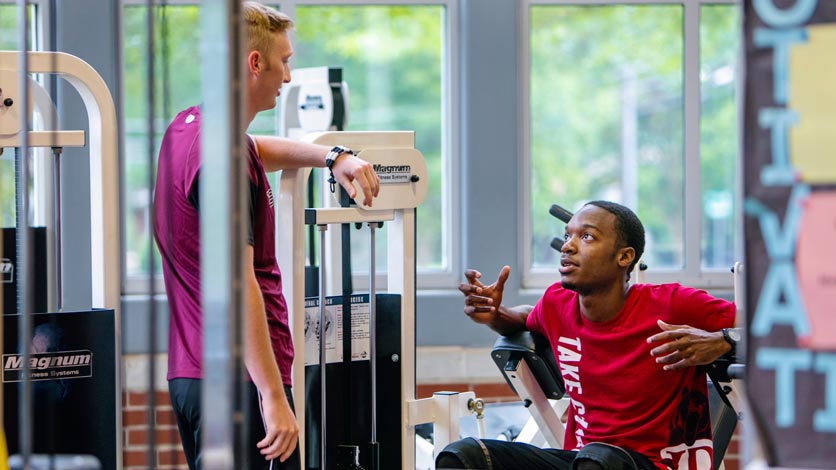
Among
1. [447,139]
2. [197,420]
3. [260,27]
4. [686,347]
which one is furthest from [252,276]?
[447,139]

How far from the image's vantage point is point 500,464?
232cm

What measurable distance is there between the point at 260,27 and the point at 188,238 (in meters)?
0.39

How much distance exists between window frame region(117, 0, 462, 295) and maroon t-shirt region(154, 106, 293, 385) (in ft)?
6.09

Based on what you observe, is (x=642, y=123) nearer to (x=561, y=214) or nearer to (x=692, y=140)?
(x=692, y=140)

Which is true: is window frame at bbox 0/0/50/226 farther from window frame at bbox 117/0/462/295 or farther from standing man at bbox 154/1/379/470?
standing man at bbox 154/1/379/470

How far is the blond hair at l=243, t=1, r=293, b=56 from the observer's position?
1787 millimetres

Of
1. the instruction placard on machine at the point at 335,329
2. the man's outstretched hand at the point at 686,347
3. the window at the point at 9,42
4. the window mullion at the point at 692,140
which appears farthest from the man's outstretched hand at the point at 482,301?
the window at the point at 9,42

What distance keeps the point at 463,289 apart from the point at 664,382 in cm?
55

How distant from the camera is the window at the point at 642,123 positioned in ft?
12.3

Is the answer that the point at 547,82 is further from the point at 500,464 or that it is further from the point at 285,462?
the point at 285,462

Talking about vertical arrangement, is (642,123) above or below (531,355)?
above

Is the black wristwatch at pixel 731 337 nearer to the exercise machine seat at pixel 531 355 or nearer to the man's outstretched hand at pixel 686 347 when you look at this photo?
the man's outstretched hand at pixel 686 347

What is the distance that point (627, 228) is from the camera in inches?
98.3

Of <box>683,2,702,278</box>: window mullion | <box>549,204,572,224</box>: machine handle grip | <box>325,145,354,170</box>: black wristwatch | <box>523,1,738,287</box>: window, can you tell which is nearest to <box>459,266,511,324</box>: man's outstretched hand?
<box>549,204,572,224</box>: machine handle grip
